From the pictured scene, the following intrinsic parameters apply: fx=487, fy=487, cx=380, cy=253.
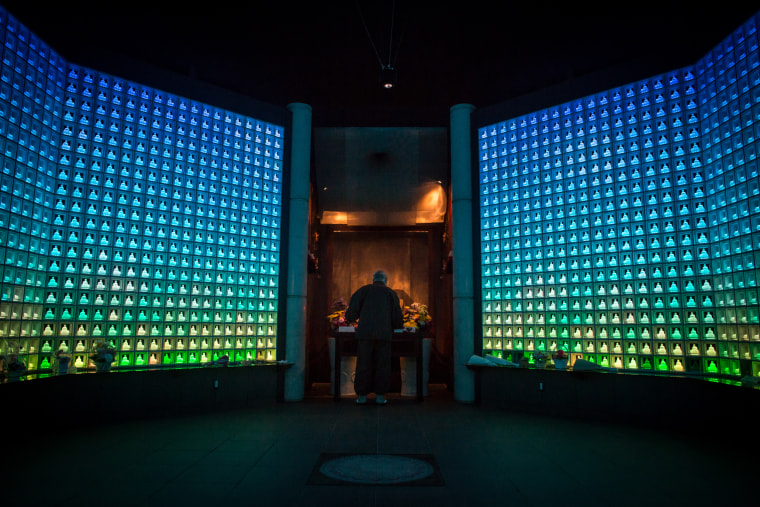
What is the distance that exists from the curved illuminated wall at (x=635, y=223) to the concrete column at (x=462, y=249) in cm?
27

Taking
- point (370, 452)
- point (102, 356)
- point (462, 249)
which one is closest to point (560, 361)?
point (462, 249)

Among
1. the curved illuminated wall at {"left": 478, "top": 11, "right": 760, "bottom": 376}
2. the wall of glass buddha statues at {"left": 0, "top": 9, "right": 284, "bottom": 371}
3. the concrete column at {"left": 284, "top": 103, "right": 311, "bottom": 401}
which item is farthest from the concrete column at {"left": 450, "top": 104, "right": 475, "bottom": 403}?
the wall of glass buddha statues at {"left": 0, "top": 9, "right": 284, "bottom": 371}

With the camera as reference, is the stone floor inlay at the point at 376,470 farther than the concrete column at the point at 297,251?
No

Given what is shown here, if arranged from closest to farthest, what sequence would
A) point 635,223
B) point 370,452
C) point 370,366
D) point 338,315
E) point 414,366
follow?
point 370,452 → point 635,223 → point 370,366 → point 414,366 → point 338,315

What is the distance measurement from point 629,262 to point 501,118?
3.59 meters

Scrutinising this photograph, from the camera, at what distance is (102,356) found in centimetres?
679

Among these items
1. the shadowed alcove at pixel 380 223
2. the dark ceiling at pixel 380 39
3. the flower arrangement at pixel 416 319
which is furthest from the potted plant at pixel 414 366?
the dark ceiling at pixel 380 39

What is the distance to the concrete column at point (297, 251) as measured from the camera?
9.02m

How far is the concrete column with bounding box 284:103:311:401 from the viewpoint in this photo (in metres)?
9.02

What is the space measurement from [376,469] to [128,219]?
567 centimetres

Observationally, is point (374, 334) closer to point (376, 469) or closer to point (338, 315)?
point (338, 315)

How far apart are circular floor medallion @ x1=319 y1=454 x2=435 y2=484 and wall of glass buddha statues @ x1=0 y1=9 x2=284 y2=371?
436 centimetres

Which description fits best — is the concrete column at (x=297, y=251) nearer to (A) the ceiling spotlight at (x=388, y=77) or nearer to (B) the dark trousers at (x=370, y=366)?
(B) the dark trousers at (x=370, y=366)

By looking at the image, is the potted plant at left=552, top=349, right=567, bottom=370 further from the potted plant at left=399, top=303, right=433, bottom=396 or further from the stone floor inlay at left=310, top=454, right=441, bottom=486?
the stone floor inlay at left=310, top=454, right=441, bottom=486
